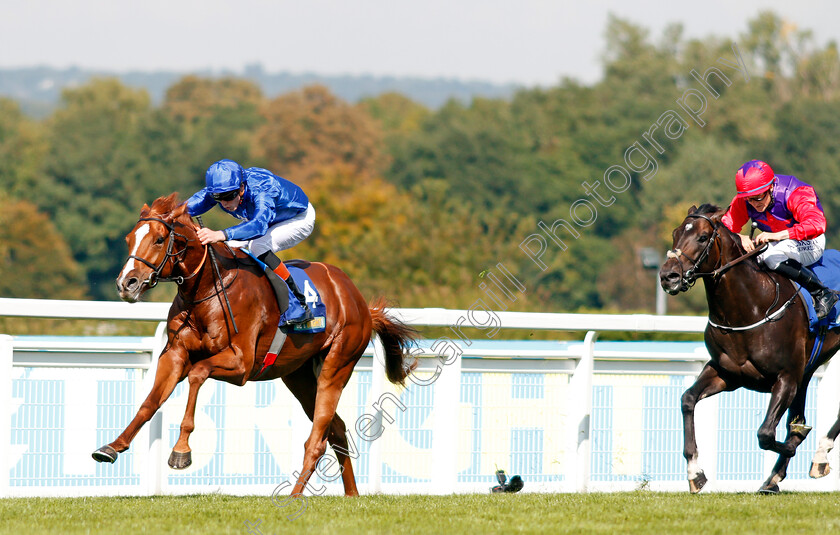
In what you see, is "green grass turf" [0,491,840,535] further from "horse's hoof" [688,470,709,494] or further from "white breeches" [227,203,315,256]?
"white breeches" [227,203,315,256]

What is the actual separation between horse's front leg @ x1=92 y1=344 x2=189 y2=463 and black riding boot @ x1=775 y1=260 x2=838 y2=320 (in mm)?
3335

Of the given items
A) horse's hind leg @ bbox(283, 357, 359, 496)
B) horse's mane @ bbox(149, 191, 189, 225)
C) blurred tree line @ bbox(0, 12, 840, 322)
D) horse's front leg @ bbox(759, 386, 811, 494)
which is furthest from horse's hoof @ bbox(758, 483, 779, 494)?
blurred tree line @ bbox(0, 12, 840, 322)

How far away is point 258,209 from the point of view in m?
5.74

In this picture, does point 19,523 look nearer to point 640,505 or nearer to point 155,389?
point 155,389

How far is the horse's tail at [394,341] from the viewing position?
21.2 ft

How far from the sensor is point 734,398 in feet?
23.8

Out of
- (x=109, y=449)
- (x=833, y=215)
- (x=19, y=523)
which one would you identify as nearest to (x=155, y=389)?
(x=109, y=449)

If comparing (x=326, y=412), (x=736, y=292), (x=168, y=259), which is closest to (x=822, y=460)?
(x=736, y=292)

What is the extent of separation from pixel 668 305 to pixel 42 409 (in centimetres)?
4005

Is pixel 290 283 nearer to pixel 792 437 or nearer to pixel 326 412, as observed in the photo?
pixel 326 412

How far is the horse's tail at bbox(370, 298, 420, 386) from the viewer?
6.46 meters

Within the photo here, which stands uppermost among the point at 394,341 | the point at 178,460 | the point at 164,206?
the point at 164,206

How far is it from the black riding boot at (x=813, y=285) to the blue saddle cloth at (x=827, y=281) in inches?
1.2

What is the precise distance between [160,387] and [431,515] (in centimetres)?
141
